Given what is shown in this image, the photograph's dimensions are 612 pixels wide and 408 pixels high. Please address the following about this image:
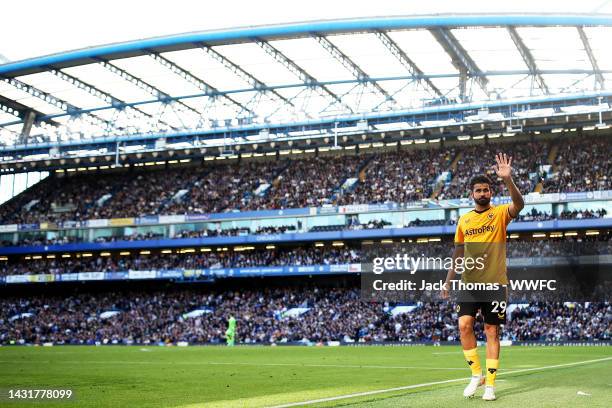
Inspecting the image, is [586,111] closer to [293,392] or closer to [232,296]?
[232,296]

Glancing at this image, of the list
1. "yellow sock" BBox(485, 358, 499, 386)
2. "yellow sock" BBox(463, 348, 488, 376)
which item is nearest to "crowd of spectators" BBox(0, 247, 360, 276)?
"yellow sock" BBox(463, 348, 488, 376)

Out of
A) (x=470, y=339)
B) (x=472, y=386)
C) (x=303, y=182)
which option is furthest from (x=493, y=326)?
(x=303, y=182)

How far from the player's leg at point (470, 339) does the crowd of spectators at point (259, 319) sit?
1387 inches

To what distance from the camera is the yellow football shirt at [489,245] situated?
8.91 meters

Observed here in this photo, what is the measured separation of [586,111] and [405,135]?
48.8 feet

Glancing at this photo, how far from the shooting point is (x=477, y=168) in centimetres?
6066

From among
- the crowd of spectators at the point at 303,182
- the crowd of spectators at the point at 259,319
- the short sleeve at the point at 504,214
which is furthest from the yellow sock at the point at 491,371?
the crowd of spectators at the point at 303,182

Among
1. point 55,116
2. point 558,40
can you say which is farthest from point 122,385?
point 55,116

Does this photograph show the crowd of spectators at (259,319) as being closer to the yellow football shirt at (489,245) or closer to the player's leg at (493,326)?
the player's leg at (493,326)

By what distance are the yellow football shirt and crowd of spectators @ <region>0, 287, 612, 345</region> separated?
1399 inches

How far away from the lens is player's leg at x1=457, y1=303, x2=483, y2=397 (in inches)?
346

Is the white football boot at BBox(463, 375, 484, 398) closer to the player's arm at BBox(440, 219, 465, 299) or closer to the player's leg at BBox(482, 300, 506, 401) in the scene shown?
the player's leg at BBox(482, 300, 506, 401)

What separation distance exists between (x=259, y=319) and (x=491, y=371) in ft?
156

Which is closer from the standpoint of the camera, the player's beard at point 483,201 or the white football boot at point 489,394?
the white football boot at point 489,394
